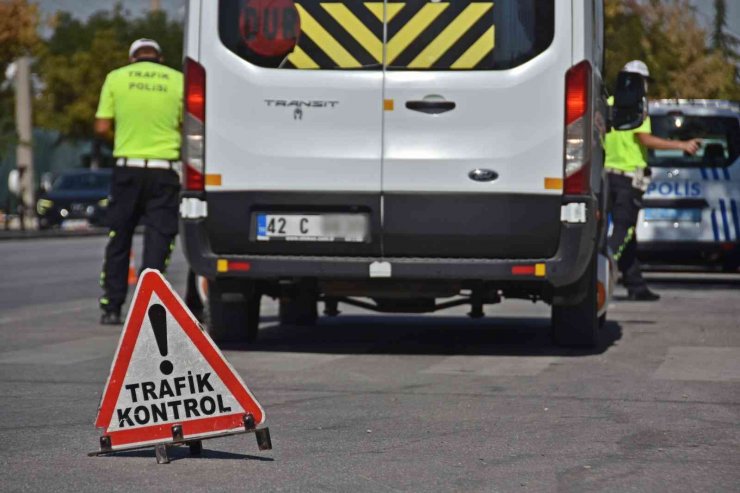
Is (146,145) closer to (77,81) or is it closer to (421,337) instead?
(421,337)

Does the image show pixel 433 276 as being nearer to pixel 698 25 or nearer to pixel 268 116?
pixel 268 116

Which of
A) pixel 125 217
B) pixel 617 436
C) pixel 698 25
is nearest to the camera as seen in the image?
pixel 617 436

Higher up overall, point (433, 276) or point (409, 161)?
point (409, 161)

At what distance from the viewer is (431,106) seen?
9555 millimetres

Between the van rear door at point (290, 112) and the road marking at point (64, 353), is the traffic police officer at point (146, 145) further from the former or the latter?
the van rear door at point (290, 112)

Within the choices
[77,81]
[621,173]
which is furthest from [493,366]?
[77,81]

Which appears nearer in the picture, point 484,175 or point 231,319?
point 484,175

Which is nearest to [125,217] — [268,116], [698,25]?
[268,116]

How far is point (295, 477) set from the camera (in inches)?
228

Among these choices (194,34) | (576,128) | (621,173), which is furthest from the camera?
(621,173)

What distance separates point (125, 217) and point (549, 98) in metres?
3.71

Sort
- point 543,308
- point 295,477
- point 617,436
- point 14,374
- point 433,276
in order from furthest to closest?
1. point 543,308
2. point 433,276
3. point 14,374
4. point 617,436
5. point 295,477

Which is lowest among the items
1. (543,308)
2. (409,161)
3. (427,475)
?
(543,308)

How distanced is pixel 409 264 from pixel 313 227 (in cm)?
56
